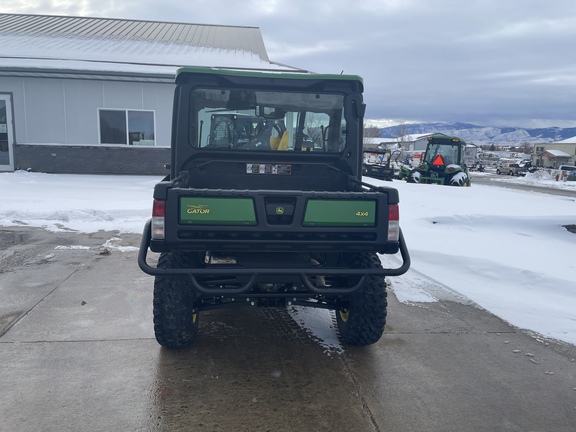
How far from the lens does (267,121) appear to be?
179 inches

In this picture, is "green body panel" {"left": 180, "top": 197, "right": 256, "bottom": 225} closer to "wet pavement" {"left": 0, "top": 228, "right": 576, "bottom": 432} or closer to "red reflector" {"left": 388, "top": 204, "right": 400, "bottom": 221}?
"red reflector" {"left": 388, "top": 204, "right": 400, "bottom": 221}

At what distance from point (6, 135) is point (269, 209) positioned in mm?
16029

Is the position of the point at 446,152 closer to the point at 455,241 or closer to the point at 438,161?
the point at 438,161

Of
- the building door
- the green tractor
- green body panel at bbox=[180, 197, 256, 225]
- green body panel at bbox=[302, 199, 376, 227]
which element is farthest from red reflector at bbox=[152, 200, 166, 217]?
the green tractor

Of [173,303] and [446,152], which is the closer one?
[173,303]

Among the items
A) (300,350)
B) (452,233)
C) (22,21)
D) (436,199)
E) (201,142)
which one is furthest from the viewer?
(22,21)

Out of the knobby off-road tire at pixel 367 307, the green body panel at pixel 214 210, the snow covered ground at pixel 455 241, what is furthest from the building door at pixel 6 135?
the knobby off-road tire at pixel 367 307

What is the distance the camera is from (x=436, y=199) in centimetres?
1315

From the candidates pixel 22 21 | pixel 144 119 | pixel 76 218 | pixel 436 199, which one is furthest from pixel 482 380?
pixel 22 21

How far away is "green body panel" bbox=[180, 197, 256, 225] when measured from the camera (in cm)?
335

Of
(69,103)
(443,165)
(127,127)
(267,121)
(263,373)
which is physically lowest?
(263,373)

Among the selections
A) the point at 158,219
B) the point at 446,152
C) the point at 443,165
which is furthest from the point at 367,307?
the point at 446,152

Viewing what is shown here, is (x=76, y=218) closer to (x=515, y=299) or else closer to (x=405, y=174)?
(x=515, y=299)

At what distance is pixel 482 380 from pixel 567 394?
0.60 m
